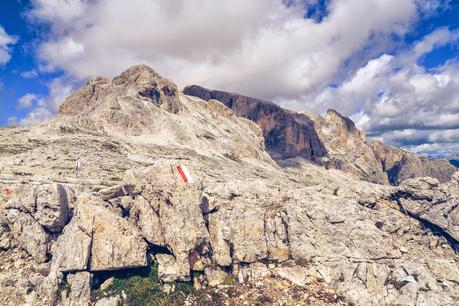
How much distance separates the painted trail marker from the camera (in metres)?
59.8

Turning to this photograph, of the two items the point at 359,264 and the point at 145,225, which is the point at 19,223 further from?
the point at 359,264

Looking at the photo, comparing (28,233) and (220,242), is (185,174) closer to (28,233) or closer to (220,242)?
(220,242)

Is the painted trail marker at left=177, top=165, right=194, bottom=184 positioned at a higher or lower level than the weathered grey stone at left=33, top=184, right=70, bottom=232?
higher

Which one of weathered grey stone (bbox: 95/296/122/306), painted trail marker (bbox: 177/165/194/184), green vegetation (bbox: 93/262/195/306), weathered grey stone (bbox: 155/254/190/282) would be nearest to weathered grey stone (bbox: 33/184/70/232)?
green vegetation (bbox: 93/262/195/306)

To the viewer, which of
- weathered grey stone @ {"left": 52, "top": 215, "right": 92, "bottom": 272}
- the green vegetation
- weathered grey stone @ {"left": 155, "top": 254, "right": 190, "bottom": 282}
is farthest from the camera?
weathered grey stone @ {"left": 155, "top": 254, "right": 190, "bottom": 282}

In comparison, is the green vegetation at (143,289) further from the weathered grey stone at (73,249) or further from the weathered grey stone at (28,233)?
the weathered grey stone at (28,233)

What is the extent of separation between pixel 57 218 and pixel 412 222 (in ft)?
206

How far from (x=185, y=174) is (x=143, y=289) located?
20.5 meters

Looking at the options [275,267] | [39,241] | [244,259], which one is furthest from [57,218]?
[275,267]

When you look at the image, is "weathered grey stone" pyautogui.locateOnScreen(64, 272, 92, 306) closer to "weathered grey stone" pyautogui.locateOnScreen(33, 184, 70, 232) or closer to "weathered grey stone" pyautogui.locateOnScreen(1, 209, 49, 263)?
"weathered grey stone" pyautogui.locateOnScreen(1, 209, 49, 263)

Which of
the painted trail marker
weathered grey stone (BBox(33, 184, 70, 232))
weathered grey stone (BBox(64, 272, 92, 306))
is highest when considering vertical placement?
the painted trail marker

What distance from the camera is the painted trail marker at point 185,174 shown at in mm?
59750

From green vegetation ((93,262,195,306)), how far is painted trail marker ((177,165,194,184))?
51.7 ft

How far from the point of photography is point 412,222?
63.2 meters
